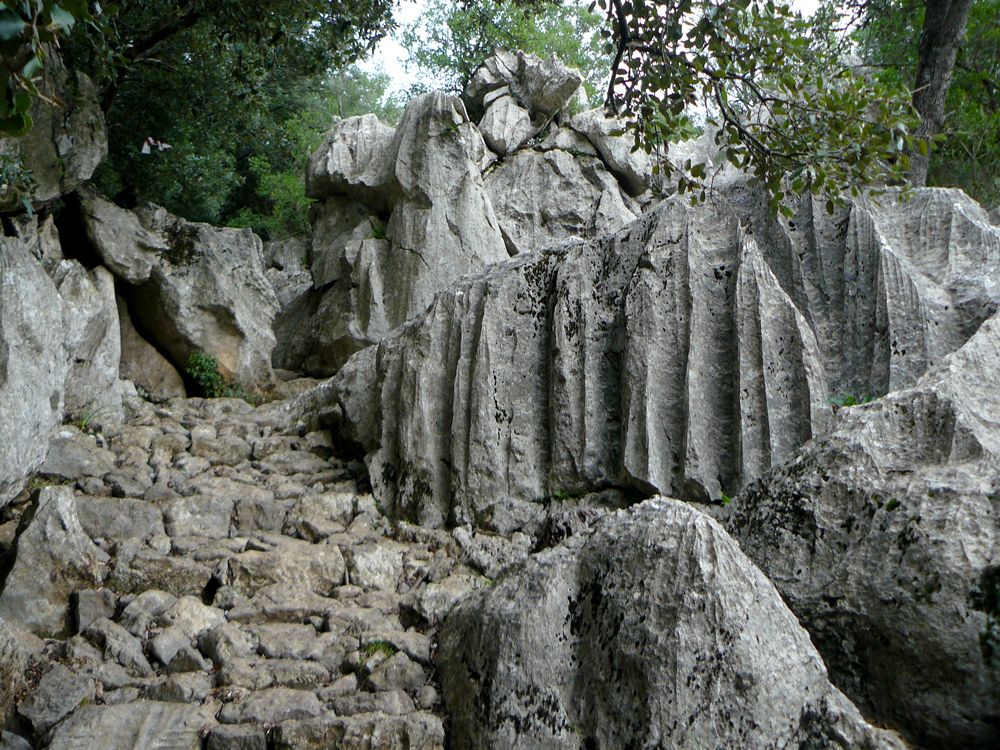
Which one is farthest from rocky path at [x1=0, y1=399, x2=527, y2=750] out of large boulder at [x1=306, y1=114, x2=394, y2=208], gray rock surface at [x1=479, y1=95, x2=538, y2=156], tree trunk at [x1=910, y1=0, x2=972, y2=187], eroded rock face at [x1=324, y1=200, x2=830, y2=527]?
gray rock surface at [x1=479, y1=95, x2=538, y2=156]

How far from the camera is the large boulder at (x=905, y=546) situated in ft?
13.0

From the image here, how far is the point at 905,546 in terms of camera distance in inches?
171

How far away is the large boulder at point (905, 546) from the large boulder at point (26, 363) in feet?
18.1

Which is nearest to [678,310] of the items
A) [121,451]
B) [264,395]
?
[121,451]

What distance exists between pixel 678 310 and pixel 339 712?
4.24m

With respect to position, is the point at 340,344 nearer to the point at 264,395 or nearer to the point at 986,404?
the point at 264,395

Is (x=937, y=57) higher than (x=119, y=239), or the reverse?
(x=937, y=57)

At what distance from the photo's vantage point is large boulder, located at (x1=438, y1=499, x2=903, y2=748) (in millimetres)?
3896

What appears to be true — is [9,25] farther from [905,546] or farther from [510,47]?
[510,47]

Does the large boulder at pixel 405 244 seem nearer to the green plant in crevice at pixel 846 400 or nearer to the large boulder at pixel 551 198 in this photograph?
the large boulder at pixel 551 198

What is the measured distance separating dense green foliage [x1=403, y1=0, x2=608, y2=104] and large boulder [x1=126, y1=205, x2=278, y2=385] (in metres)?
7.82

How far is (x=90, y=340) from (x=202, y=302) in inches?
85.6

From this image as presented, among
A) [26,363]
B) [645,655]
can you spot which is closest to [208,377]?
[26,363]

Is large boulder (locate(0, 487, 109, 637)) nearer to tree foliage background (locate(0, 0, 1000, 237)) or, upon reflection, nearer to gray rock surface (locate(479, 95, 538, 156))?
tree foliage background (locate(0, 0, 1000, 237))
